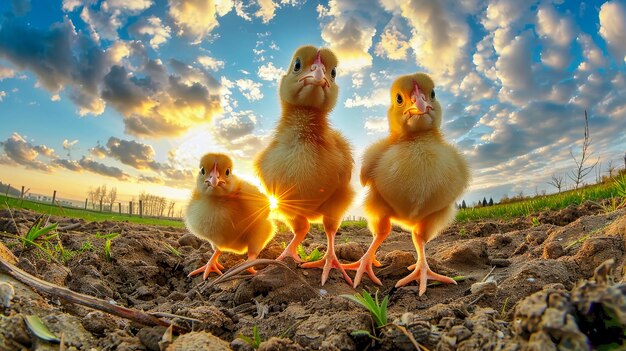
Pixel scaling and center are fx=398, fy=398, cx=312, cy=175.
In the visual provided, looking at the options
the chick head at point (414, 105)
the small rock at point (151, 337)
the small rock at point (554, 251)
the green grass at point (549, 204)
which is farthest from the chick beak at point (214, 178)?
the green grass at point (549, 204)

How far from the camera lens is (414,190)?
3.32 metres

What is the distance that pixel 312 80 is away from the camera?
3480mm

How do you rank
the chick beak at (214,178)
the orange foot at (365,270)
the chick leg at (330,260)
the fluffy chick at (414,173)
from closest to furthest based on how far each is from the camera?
the fluffy chick at (414,173) < the orange foot at (365,270) < the chick leg at (330,260) < the chick beak at (214,178)

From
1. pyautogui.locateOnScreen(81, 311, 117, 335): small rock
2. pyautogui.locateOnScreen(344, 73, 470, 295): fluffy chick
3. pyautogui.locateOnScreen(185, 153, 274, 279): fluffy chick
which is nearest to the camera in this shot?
pyautogui.locateOnScreen(81, 311, 117, 335): small rock

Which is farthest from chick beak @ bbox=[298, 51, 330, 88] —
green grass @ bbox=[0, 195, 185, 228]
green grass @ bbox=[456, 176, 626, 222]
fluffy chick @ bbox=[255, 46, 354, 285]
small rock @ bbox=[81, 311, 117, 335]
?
green grass @ bbox=[456, 176, 626, 222]

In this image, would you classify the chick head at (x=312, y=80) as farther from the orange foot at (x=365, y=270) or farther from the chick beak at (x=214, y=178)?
the orange foot at (x=365, y=270)

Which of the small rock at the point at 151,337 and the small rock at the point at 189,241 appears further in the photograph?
the small rock at the point at 189,241

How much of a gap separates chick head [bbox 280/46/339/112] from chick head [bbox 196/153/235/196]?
129 centimetres

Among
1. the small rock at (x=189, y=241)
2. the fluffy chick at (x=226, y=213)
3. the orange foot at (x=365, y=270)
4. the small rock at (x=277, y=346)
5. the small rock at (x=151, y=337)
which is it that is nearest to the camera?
the small rock at (x=277, y=346)

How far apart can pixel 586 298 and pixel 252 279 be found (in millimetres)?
2532

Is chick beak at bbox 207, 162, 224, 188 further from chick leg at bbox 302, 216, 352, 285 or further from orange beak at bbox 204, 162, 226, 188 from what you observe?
chick leg at bbox 302, 216, 352, 285

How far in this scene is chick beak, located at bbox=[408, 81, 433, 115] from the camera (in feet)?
11.0

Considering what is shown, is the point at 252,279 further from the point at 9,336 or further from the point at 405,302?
the point at 9,336

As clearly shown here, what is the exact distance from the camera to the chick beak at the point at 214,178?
4.43 m
